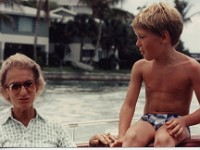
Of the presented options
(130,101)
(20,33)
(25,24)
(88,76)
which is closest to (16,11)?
(25,24)

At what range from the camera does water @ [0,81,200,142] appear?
13.5 meters

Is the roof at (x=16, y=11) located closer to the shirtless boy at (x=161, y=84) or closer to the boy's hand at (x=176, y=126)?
the shirtless boy at (x=161, y=84)

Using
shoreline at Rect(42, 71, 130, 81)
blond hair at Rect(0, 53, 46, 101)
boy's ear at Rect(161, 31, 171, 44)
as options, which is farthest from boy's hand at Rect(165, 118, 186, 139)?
shoreline at Rect(42, 71, 130, 81)

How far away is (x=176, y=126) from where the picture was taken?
1.62 m

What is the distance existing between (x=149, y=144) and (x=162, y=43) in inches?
14.5

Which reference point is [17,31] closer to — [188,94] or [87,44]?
[87,44]

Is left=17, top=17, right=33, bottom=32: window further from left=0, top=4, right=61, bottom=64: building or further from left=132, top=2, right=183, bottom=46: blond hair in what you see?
left=132, top=2, right=183, bottom=46: blond hair

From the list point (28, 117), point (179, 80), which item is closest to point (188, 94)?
point (179, 80)

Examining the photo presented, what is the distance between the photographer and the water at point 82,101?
13.5 metres

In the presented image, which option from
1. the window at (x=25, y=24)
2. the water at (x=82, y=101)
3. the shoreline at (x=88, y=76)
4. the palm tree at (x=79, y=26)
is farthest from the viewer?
the window at (x=25, y=24)

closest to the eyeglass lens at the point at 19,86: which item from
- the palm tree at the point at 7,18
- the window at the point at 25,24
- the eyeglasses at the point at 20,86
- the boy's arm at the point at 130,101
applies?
the eyeglasses at the point at 20,86

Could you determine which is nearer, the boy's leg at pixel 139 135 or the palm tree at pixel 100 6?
the boy's leg at pixel 139 135

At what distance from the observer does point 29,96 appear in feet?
5.02

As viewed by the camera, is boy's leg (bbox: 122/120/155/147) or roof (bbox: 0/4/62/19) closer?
boy's leg (bbox: 122/120/155/147)
